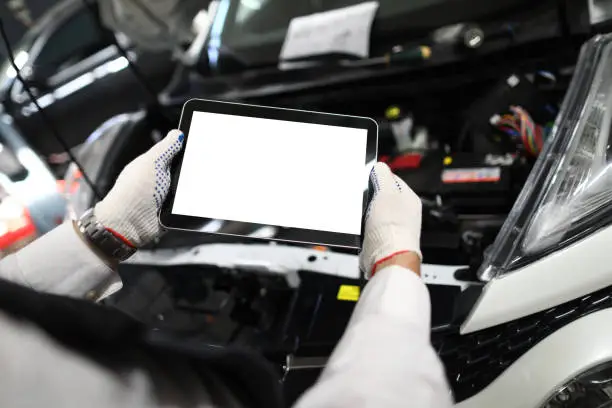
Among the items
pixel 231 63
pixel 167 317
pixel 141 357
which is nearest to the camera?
pixel 141 357

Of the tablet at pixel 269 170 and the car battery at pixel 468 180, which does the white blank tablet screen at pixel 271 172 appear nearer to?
the tablet at pixel 269 170

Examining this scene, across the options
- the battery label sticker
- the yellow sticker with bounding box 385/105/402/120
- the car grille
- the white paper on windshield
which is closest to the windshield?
the white paper on windshield

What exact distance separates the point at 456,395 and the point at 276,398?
18.2 inches

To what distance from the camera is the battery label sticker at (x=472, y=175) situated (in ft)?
3.80

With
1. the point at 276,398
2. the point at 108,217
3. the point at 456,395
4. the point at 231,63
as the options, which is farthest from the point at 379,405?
the point at 231,63

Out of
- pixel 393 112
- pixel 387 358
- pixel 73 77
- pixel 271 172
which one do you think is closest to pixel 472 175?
pixel 393 112

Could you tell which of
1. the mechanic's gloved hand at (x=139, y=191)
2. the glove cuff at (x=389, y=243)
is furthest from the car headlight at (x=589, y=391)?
the mechanic's gloved hand at (x=139, y=191)

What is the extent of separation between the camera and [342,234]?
2.80ft

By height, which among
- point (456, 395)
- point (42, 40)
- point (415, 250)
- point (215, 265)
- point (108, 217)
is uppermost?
point (42, 40)

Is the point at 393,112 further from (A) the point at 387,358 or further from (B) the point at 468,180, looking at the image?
(A) the point at 387,358

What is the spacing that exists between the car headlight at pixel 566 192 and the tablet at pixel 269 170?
0.28m

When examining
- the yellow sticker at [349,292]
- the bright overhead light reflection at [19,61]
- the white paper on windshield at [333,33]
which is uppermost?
the bright overhead light reflection at [19,61]

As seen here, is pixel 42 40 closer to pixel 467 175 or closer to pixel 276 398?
pixel 467 175

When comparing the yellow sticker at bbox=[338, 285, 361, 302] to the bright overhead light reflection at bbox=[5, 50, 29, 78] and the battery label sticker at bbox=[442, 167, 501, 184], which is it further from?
the bright overhead light reflection at bbox=[5, 50, 29, 78]
